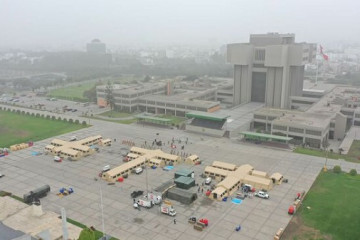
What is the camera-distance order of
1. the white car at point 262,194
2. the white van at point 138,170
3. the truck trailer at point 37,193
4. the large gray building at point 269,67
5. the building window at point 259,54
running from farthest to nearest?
the building window at point 259,54
the large gray building at point 269,67
the white van at point 138,170
the white car at point 262,194
the truck trailer at point 37,193

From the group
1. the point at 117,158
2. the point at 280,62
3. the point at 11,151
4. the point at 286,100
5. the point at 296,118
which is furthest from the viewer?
the point at 286,100

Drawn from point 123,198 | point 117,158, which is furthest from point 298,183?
point 117,158

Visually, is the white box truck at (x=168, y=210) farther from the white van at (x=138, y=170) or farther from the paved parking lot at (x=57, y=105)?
the paved parking lot at (x=57, y=105)

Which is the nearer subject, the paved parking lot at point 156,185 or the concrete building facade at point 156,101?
the paved parking lot at point 156,185

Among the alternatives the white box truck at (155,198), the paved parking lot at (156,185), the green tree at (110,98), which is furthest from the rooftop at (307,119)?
the green tree at (110,98)

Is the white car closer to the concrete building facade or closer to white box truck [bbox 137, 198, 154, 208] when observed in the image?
white box truck [bbox 137, 198, 154, 208]

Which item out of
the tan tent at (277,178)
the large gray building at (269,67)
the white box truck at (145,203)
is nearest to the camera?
the white box truck at (145,203)

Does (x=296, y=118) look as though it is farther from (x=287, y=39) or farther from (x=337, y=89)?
(x=337, y=89)
